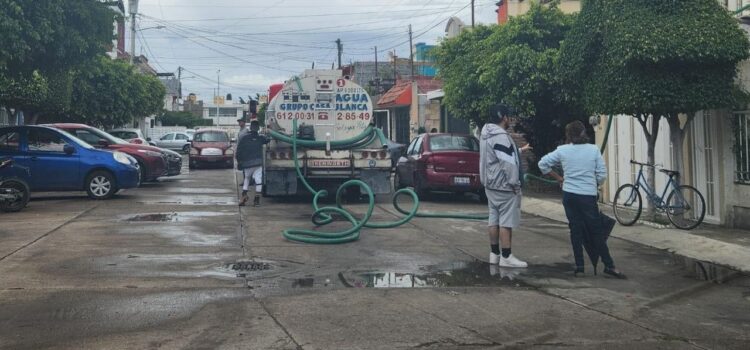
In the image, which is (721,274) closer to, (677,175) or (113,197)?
(677,175)

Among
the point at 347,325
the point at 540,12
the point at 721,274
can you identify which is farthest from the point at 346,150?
the point at 347,325

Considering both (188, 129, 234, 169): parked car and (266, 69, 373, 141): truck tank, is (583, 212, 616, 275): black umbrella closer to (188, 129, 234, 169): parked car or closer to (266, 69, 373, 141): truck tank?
(266, 69, 373, 141): truck tank

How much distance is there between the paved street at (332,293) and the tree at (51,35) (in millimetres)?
3316

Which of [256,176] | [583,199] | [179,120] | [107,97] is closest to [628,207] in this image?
[583,199]

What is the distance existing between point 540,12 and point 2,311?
14.1 meters

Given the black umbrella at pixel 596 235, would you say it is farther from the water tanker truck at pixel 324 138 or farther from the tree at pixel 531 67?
the tree at pixel 531 67

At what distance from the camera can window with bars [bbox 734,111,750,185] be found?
1098cm

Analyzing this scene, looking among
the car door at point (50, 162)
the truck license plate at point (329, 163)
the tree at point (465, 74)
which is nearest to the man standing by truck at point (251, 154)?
the truck license plate at point (329, 163)

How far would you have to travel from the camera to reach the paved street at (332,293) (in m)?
5.28

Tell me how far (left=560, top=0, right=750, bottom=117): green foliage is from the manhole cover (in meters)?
5.99

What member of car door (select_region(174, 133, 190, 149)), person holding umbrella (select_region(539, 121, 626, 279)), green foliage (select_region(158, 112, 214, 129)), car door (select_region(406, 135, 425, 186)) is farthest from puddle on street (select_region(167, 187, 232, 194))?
green foliage (select_region(158, 112, 214, 129))

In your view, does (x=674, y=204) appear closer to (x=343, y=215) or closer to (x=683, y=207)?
(x=683, y=207)

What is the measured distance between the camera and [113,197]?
50.0 ft

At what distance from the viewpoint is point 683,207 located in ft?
36.5
